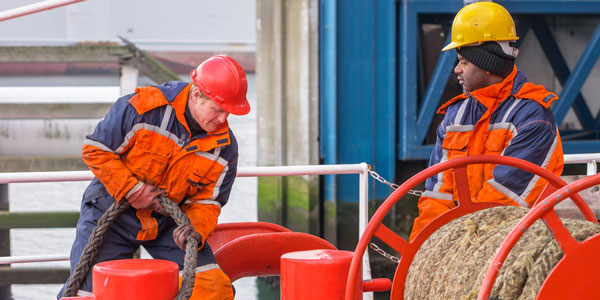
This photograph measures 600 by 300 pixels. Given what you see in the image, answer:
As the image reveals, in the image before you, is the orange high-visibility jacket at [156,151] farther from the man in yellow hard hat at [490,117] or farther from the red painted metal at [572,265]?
the red painted metal at [572,265]

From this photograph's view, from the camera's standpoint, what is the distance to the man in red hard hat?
9.18 feet

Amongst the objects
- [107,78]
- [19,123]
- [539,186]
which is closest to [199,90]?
[539,186]

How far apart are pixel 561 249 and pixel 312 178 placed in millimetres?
5864

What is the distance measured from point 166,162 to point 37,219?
6477 millimetres

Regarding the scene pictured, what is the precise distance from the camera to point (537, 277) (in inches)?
73.6

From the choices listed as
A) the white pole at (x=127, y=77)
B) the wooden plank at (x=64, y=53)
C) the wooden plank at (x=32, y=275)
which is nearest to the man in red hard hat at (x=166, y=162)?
the wooden plank at (x=32, y=275)

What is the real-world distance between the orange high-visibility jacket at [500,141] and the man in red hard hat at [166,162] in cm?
83

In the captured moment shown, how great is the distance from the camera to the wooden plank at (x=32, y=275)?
326 inches

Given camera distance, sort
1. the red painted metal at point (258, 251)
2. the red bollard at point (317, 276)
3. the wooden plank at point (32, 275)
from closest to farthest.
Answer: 1. the red bollard at point (317, 276)
2. the red painted metal at point (258, 251)
3. the wooden plank at point (32, 275)

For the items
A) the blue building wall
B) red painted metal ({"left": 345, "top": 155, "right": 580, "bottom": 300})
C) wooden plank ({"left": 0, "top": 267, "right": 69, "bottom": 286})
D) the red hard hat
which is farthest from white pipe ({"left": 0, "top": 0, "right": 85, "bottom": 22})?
wooden plank ({"left": 0, "top": 267, "right": 69, "bottom": 286})

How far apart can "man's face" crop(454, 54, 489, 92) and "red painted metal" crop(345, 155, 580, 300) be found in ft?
1.59

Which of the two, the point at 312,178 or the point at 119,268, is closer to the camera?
the point at 119,268

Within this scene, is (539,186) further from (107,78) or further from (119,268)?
(107,78)

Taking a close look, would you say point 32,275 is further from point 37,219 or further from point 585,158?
point 585,158
